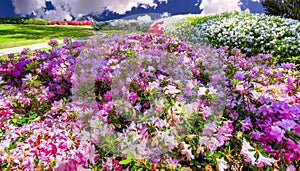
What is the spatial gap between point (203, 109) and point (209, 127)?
198 mm

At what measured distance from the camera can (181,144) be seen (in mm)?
1872

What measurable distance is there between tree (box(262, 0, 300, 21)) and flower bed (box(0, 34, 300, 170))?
38.5 ft

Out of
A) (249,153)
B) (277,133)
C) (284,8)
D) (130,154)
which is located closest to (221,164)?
(249,153)

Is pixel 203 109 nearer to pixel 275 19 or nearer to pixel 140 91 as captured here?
pixel 140 91

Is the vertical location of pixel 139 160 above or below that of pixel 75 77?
below

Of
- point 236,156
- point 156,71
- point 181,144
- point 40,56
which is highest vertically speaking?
point 40,56

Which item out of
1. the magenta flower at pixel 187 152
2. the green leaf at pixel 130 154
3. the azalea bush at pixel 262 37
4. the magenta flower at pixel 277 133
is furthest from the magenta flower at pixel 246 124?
the azalea bush at pixel 262 37

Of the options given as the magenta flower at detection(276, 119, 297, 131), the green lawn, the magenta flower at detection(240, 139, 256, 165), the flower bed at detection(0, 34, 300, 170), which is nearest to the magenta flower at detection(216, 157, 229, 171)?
the flower bed at detection(0, 34, 300, 170)

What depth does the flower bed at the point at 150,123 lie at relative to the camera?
72.7 inches

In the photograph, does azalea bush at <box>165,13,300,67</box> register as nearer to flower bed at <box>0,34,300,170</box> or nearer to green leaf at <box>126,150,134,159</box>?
flower bed at <box>0,34,300,170</box>

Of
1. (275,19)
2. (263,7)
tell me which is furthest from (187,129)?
(263,7)

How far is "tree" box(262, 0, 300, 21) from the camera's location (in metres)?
13.1

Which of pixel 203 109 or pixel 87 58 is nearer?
pixel 203 109

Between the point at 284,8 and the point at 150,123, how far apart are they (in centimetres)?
1410
